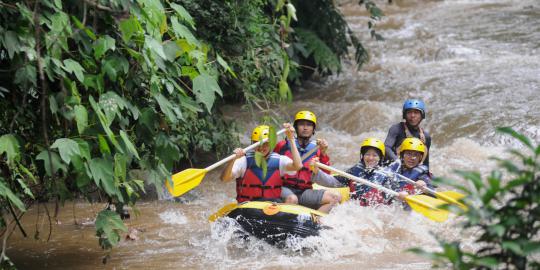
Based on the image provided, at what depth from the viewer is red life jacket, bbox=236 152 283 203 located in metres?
7.04

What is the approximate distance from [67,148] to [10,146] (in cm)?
32

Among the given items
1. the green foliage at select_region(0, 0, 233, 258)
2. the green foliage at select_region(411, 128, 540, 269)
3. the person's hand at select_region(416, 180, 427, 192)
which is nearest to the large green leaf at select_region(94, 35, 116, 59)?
the green foliage at select_region(0, 0, 233, 258)

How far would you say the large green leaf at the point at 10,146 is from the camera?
4.13 metres

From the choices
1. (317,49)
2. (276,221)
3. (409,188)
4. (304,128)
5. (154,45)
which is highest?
(317,49)

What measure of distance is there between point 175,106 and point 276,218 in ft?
6.46

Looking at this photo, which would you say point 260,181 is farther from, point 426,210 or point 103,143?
point 103,143

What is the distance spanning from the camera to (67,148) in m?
4.18

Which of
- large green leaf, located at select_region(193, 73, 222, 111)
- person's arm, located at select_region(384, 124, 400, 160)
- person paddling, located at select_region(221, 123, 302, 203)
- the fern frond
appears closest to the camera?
large green leaf, located at select_region(193, 73, 222, 111)

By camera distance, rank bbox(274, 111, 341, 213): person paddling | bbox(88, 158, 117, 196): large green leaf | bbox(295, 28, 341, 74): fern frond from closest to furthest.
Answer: bbox(88, 158, 117, 196): large green leaf → bbox(274, 111, 341, 213): person paddling → bbox(295, 28, 341, 74): fern frond

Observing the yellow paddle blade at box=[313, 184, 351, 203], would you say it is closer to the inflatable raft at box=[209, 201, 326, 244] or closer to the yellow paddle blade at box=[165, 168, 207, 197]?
the inflatable raft at box=[209, 201, 326, 244]

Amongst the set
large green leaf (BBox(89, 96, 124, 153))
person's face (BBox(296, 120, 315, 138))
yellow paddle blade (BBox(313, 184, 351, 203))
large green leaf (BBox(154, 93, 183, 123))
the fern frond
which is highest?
the fern frond

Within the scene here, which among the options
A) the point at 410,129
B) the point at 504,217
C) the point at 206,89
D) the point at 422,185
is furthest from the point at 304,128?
the point at 504,217

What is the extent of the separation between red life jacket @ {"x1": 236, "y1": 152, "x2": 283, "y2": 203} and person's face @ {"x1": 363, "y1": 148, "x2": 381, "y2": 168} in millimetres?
1131

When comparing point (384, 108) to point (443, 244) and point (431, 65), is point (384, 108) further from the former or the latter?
point (443, 244)
